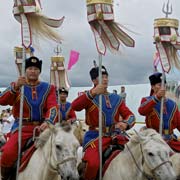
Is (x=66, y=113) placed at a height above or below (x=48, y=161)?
above

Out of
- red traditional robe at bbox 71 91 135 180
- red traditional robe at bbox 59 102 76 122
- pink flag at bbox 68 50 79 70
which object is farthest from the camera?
red traditional robe at bbox 59 102 76 122

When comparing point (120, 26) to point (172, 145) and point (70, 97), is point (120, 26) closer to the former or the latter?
point (172, 145)

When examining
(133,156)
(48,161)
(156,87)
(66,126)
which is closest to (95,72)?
(156,87)

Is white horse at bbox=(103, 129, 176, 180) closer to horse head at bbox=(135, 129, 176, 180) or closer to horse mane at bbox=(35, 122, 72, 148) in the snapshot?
horse head at bbox=(135, 129, 176, 180)

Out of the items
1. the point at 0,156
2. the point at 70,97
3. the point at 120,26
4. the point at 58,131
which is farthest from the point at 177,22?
the point at 70,97

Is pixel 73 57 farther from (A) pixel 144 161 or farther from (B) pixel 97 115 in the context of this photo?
(A) pixel 144 161

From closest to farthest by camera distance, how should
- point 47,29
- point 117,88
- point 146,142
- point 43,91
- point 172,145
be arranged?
point 146,142 → point 47,29 → point 43,91 → point 172,145 → point 117,88

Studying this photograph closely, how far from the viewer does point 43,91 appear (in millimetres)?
6883

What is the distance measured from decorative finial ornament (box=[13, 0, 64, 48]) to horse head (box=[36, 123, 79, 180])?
1576mm

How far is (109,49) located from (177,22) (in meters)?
1.34

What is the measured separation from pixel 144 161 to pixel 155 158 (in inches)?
10.5

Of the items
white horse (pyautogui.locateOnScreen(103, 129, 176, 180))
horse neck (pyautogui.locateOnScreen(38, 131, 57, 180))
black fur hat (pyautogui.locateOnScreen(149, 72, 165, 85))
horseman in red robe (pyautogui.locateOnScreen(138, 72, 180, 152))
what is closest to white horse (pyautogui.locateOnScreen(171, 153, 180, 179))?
horseman in red robe (pyautogui.locateOnScreen(138, 72, 180, 152))

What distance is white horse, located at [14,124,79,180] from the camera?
5113 millimetres

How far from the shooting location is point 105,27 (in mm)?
6797
